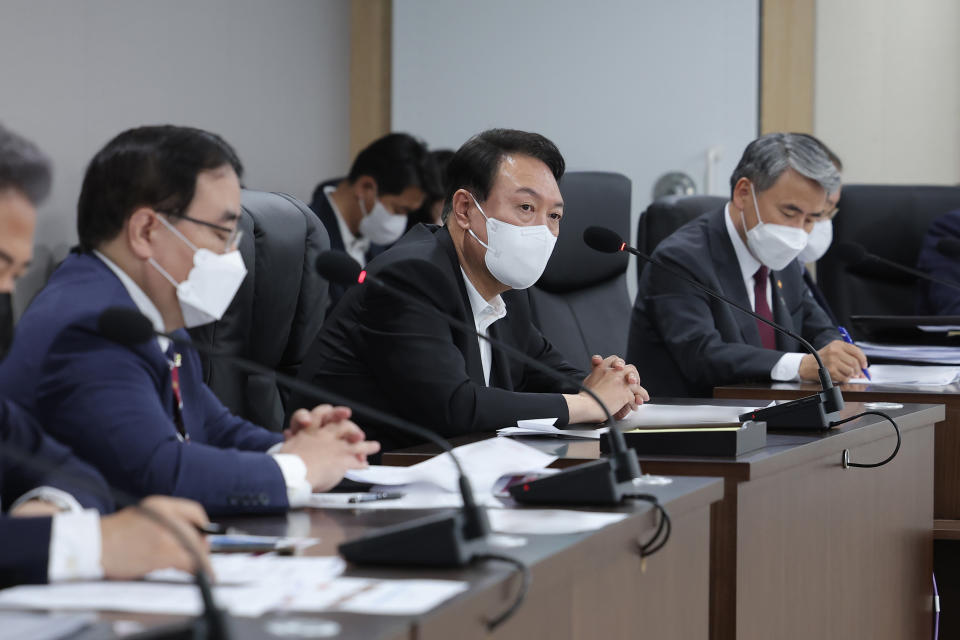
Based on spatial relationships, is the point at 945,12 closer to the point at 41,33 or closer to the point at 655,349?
the point at 655,349

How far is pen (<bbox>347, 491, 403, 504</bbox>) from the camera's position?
138 centimetres

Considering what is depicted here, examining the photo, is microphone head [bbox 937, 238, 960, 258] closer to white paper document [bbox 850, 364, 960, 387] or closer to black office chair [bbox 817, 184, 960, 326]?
black office chair [bbox 817, 184, 960, 326]

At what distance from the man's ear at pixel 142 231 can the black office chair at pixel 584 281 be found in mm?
1741

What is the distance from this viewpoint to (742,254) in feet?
10.1

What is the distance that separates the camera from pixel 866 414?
209cm

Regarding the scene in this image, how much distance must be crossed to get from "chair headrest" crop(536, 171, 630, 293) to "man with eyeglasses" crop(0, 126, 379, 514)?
163 centimetres

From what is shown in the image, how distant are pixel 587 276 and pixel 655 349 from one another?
325mm

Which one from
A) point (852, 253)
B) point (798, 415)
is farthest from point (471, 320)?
point (852, 253)

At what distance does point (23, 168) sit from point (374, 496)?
1.70 feet

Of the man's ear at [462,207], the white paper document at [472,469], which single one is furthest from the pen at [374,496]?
the man's ear at [462,207]

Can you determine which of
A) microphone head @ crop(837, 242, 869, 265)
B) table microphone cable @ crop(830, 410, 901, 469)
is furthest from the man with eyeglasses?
microphone head @ crop(837, 242, 869, 265)

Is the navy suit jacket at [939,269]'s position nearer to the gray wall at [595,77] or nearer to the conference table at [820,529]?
the gray wall at [595,77]

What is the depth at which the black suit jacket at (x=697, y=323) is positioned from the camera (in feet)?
9.28

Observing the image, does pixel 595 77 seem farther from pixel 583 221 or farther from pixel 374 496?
pixel 374 496
